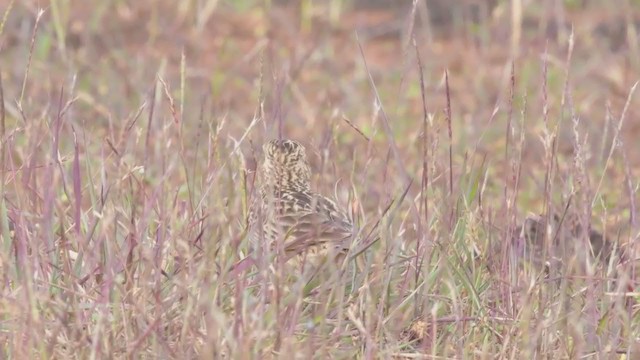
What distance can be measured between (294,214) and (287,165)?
62 centimetres

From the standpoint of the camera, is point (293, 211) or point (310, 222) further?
point (293, 211)

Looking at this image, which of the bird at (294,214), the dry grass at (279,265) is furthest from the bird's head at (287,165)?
the dry grass at (279,265)

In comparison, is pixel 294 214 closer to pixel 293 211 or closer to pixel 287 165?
pixel 293 211

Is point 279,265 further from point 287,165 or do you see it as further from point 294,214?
point 287,165

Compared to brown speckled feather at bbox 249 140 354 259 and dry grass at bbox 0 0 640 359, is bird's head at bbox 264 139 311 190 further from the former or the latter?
dry grass at bbox 0 0 640 359

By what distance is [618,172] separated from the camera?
7.48 metres

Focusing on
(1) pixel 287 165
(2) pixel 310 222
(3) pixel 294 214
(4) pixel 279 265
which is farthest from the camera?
(1) pixel 287 165

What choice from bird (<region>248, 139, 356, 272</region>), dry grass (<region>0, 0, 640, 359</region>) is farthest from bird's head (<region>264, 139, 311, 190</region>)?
dry grass (<region>0, 0, 640, 359</region>)

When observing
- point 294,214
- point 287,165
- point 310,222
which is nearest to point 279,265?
point 310,222

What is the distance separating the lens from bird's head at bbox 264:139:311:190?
544 cm

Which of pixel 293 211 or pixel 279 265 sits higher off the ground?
pixel 279 265

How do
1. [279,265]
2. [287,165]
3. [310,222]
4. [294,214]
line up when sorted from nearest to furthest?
[279,265], [310,222], [294,214], [287,165]

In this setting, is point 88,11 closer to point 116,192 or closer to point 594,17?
point 594,17

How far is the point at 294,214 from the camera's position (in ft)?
16.1
